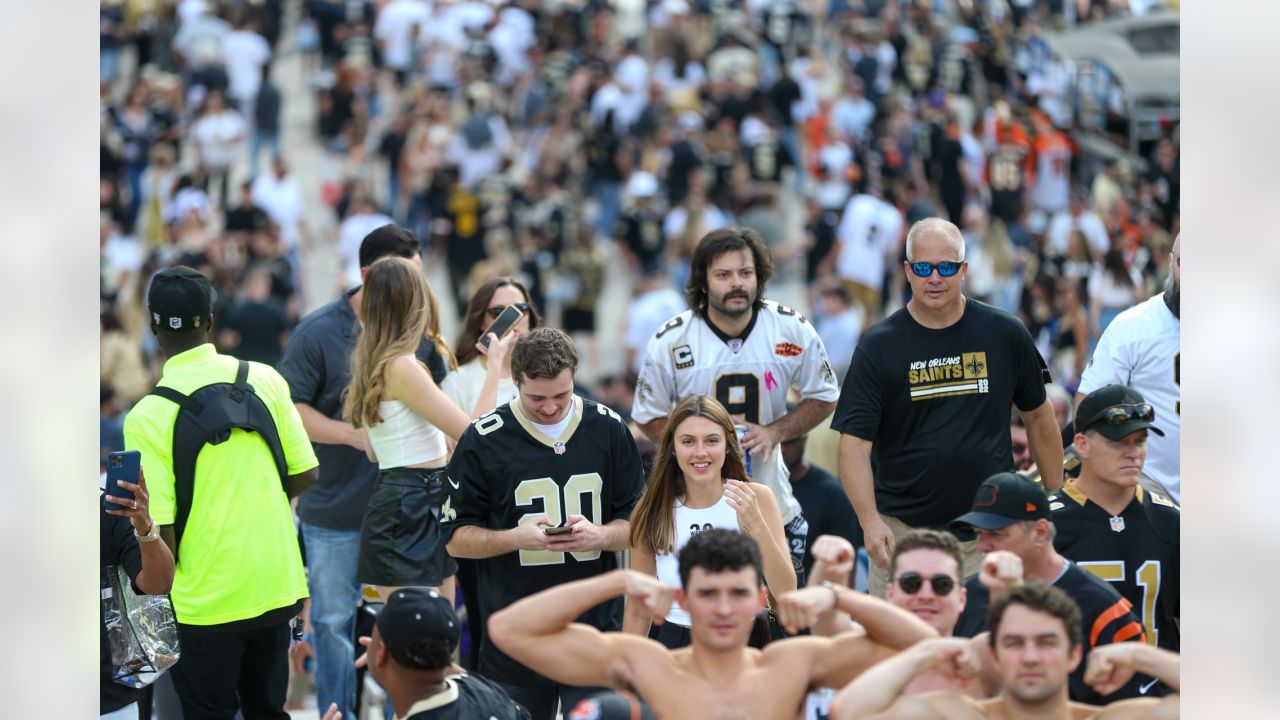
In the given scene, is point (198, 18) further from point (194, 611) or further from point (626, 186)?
point (194, 611)

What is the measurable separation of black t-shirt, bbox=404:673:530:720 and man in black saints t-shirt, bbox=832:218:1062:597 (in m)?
2.20

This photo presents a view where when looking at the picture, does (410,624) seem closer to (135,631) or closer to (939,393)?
(135,631)

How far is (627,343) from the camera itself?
1767cm

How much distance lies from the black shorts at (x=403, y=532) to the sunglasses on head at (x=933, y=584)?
2491 millimetres

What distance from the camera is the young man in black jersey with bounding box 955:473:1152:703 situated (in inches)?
218

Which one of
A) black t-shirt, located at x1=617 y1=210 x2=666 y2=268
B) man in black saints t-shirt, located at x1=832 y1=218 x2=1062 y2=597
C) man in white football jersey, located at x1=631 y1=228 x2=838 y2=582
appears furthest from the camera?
black t-shirt, located at x1=617 y1=210 x2=666 y2=268

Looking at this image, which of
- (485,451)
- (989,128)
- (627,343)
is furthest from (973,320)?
(989,128)

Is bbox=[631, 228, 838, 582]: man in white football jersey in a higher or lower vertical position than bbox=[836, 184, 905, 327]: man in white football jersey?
lower

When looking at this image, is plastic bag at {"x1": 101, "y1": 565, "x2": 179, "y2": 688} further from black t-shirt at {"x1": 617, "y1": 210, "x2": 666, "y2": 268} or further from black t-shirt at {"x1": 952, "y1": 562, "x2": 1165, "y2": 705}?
black t-shirt at {"x1": 617, "y1": 210, "x2": 666, "y2": 268}

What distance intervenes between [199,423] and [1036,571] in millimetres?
3117

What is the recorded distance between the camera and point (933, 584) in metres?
5.44

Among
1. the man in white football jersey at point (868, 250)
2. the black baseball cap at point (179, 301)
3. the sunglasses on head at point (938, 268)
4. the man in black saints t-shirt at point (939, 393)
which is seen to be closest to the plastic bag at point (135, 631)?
the black baseball cap at point (179, 301)

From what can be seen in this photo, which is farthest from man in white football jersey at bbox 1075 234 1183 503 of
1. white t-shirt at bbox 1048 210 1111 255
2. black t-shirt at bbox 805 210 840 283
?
black t-shirt at bbox 805 210 840 283

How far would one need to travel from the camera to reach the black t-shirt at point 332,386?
7809 mm
